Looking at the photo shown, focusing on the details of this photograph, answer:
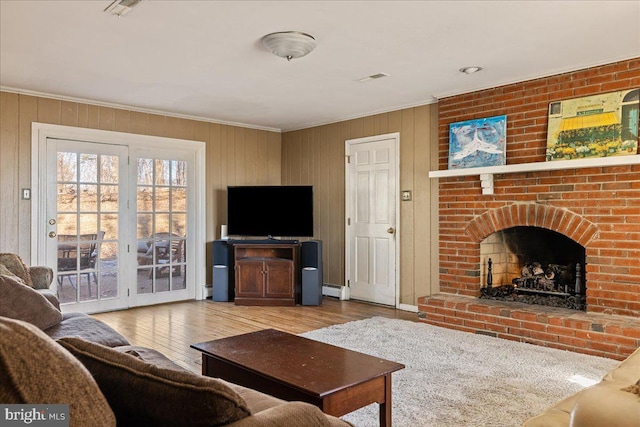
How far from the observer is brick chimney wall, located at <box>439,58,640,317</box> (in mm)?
3791

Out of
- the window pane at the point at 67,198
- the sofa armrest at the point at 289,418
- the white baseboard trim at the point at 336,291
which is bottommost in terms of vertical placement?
the white baseboard trim at the point at 336,291

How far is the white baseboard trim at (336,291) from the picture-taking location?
20.1 ft

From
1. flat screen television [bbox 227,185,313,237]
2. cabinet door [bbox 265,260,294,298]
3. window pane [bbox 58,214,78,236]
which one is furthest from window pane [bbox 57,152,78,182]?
cabinet door [bbox 265,260,294,298]

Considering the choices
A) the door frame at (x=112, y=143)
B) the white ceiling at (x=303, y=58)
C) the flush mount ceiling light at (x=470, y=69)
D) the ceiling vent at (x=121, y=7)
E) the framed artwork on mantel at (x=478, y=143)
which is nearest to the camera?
the ceiling vent at (x=121, y=7)

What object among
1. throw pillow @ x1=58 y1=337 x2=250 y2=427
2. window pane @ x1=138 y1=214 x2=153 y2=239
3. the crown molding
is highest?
the crown molding

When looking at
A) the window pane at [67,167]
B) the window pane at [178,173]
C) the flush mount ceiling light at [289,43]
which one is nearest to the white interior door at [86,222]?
the window pane at [67,167]

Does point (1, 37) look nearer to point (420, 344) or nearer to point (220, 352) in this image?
point (220, 352)

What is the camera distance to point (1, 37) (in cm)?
334

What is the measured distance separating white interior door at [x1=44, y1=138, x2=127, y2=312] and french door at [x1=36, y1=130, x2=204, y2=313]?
10 mm

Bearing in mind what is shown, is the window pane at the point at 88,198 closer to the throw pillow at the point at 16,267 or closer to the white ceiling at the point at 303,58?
the white ceiling at the point at 303,58

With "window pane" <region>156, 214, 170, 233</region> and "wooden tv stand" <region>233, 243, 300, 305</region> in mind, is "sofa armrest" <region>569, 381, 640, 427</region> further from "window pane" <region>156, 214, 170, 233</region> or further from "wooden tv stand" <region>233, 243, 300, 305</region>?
"window pane" <region>156, 214, 170, 233</region>

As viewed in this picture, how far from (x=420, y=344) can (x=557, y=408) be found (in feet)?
8.34

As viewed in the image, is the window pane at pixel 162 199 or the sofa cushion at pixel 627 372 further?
the window pane at pixel 162 199

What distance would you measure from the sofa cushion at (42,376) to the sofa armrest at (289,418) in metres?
0.32
